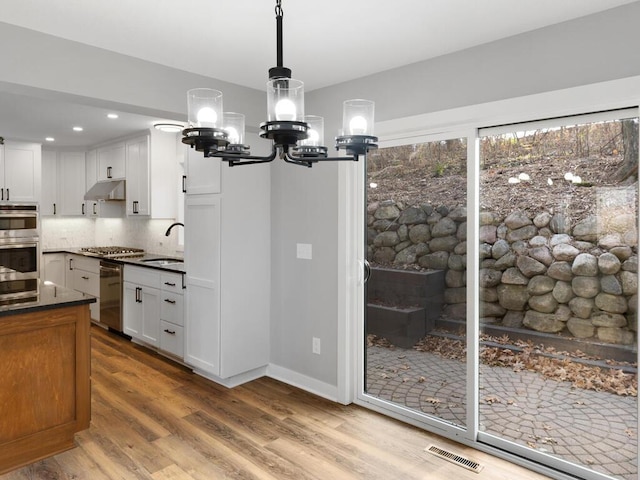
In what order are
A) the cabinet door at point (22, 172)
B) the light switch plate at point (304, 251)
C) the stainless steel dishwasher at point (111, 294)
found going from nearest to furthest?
the light switch plate at point (304, 251), the stainless steel dishwasher at point (111, 294), the cabinet door at point (22, 172)

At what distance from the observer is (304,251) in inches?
143

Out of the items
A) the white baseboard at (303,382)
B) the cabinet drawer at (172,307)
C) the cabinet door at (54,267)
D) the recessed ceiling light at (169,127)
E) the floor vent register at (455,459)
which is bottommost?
the floor vent register at (455,459)

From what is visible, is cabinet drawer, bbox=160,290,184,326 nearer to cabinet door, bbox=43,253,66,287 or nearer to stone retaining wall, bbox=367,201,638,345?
stone retaining wall, bbox=367,201,638,345

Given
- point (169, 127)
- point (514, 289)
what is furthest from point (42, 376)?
point (169, 127)

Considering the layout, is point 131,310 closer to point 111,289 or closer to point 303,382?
point 111,289

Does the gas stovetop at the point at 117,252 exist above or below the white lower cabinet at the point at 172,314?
above

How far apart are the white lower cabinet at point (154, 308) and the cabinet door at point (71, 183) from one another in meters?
2.40

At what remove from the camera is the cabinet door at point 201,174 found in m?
3.62

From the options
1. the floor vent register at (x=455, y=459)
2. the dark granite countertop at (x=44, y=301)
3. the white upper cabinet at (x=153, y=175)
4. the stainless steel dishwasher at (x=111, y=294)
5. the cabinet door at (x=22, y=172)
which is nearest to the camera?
the dark granite countertop at (x=44, y=301)

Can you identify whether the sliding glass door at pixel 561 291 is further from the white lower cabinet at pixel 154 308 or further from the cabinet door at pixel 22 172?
the cabinet door at pixel 22 172

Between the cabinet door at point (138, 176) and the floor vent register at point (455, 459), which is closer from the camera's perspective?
the floor vent register at point (455, 459)

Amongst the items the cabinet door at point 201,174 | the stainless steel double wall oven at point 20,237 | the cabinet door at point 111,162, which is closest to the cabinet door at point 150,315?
the cabinet door at point 201,174

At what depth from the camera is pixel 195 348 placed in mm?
3891

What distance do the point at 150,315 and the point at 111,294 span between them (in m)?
1.03
